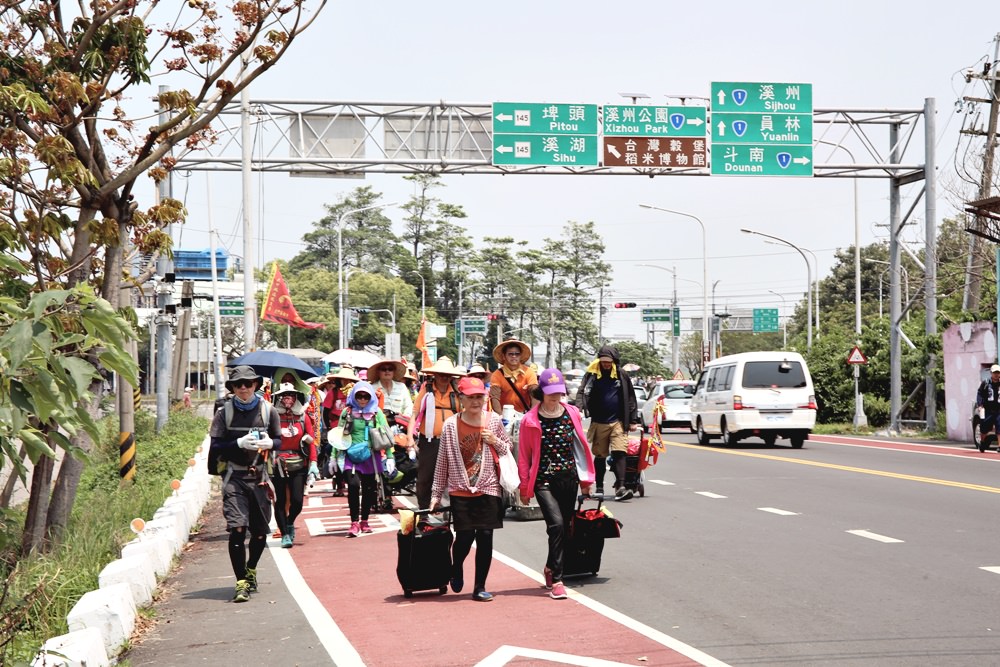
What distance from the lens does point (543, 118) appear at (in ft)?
101

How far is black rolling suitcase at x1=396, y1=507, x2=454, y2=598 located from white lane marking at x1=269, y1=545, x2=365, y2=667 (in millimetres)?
674

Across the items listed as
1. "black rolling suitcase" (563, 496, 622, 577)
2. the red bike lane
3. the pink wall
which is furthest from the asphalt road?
the pink wall

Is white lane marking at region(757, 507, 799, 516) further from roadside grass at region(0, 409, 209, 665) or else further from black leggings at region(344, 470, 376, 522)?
roadside grass at region(0, 409, 209, 665)

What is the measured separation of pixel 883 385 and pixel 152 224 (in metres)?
32.5

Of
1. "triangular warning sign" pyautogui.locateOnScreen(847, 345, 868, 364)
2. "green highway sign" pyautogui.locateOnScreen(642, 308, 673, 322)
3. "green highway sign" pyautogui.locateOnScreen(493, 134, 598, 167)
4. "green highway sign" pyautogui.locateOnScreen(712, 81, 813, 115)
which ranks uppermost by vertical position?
"green highway sign" pyautogui.locateOnScreen(712, 81, 813, 115)

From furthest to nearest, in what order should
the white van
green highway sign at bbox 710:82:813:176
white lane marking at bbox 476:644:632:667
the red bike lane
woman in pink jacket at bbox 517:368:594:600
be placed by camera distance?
1. green highway sign at bbox 710:82:813:176
2. the white van
3. woman in pink jacket at bbox 517:368:594:600
4. the red bike lane
5. white lane marking at bbox 476:644:632:667

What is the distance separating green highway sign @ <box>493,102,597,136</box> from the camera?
101 feet

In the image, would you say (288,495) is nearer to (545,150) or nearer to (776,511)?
(776,511)

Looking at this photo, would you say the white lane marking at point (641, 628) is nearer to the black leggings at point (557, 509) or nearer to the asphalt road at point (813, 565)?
the asphalt road at point (813, 565)

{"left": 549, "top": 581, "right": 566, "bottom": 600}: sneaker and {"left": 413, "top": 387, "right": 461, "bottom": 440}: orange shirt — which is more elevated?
{"left": 413, "top": 387, "right": 461, "bottom": 440}: orange shirt

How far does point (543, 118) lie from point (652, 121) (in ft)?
8.77

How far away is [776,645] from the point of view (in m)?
7.36

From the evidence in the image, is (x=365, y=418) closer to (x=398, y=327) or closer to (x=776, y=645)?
(x=776, y=645)

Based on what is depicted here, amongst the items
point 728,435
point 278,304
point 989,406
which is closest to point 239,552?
point 989,406
